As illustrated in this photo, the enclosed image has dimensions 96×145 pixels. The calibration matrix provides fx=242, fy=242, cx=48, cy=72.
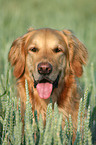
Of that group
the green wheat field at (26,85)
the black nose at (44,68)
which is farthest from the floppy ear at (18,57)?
the black nose at (44,68)

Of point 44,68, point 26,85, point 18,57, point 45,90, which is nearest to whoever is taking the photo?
point 26,85

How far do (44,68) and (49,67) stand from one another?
0.17 ft

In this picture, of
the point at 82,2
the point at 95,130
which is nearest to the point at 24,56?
the point at 95,130

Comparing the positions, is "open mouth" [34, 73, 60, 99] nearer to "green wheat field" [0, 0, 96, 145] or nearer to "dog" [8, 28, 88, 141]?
"dog" [8, 28, 88, 141]

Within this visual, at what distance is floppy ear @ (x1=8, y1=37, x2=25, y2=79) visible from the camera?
2.97 metres

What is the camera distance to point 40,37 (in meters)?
2.85

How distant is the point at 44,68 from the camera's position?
2428mm

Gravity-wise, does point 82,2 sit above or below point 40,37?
above

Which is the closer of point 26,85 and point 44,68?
point 26,85

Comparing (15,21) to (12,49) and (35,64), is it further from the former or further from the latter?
(35,64)

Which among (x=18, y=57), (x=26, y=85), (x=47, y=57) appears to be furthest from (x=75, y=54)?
(x=26, y=85)

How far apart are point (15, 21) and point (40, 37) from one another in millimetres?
3738

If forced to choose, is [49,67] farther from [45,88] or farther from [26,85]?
[26,85]

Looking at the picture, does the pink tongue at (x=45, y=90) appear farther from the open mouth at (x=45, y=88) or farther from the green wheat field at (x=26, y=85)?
the green wheat field at (x=26, y=85)
